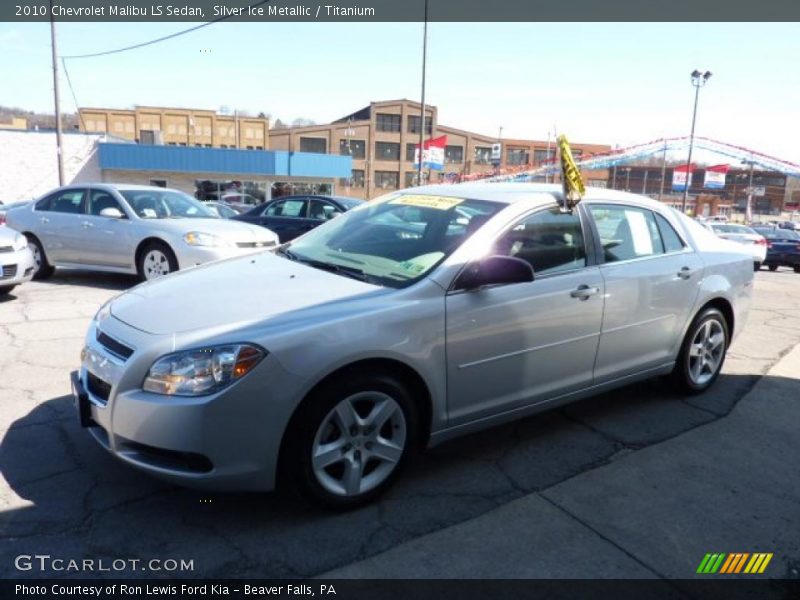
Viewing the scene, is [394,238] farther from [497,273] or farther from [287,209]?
[287,209]

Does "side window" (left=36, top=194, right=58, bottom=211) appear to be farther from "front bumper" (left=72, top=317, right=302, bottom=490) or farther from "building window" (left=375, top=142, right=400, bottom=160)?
"building window" (left=375, top=142, right=400, bottom=160)

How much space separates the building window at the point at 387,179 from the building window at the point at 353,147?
328 cm

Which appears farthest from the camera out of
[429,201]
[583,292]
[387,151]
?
[387,151]

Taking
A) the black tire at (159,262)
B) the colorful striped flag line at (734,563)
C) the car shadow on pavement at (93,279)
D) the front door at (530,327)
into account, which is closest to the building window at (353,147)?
the car shadow on pavement at (93,279)

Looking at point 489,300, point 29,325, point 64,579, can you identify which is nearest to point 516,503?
point 489,300

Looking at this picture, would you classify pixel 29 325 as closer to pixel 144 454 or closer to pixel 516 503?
pixel 144 454

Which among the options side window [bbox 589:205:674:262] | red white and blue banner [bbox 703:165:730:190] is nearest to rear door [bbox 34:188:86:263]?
side window [bbox 589:205:674:262]

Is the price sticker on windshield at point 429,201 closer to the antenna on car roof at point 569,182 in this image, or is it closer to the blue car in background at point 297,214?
the antenna on car roof at point 569,182

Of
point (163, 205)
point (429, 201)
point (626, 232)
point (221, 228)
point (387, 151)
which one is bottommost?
point (221, 228)

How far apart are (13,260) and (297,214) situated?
5.66 meters

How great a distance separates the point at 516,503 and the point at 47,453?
8.40 ft

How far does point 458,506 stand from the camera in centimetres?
309

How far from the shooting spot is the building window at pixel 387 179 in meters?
82.0

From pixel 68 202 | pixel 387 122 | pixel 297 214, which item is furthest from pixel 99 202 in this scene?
pixel 387 122
